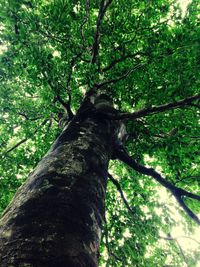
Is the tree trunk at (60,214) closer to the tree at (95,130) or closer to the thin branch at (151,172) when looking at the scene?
the tree at (95,130)

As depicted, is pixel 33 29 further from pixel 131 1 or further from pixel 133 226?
pixel 133 226

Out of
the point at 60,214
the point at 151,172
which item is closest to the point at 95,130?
the point at 151,172

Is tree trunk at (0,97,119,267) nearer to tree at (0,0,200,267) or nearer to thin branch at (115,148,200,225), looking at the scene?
tree at (0,0,200,267)

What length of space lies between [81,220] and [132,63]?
499 centimetres

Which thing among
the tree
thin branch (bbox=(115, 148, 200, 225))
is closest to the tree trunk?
the tree

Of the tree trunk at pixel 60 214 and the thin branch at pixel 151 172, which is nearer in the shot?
the tree trunk at pixel 60 214

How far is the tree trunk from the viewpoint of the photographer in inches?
60.5

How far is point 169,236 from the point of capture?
7445 mm

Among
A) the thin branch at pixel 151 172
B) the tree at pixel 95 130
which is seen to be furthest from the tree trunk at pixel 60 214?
the thin branch at pixel 151 172

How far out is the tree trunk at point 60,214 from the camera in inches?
60.5

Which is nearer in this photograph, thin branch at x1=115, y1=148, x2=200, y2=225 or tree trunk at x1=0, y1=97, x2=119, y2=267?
tree trunk at x1=0, y1=97, x2=119, y2=267

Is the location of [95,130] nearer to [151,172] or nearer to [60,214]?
[151,172]

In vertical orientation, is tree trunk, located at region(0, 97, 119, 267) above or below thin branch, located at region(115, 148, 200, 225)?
below

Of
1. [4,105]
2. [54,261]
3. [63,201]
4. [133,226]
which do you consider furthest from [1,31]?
[133,226]
